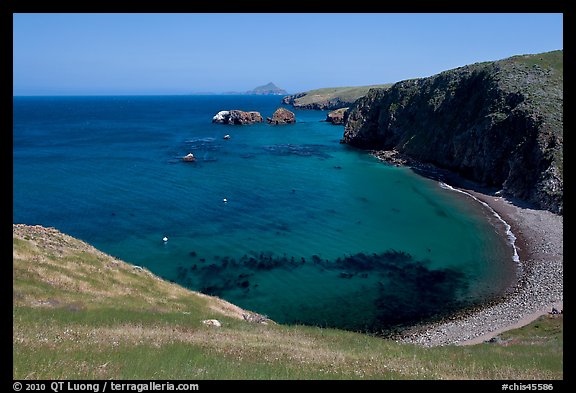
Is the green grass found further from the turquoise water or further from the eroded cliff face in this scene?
the turquoise water

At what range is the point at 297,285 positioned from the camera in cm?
4588

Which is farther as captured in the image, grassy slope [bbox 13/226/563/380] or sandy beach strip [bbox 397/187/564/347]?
sandy beach strip [bbox 397/187/564/347]

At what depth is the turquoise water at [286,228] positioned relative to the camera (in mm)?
44031

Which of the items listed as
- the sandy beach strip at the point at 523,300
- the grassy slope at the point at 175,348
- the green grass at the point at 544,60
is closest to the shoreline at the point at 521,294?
the sandy beach strip at the point at 523,300

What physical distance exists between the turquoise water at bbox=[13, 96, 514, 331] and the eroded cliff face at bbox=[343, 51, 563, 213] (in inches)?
438

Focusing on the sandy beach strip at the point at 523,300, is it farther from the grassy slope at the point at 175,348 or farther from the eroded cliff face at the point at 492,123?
the eroded cliff face at the point at 492,123

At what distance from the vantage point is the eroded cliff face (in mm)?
74625

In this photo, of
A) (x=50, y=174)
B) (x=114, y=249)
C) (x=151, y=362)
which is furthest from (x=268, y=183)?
(x=151, y=362)

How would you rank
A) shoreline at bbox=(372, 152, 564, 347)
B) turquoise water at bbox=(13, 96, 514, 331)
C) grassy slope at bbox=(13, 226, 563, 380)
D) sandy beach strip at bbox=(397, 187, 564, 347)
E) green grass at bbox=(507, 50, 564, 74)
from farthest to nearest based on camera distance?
green grass at bbox=(507, 50, 564, 74), turquoise water at bbox=(13, 96, 514, 331), shoreline at bbox=(372, 152, 564, 347), sandy beach strip at bbox=(397, 187, 564, 347), grassy slope at bbox=(13, 226, 563, 380)

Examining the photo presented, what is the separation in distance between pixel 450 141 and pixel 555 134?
100 feet

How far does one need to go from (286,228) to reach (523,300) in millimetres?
32876

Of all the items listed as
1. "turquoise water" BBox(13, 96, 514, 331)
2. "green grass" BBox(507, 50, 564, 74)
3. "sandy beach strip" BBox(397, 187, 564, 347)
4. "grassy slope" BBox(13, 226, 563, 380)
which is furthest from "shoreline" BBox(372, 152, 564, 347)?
"green grass" BBox(507, 50, 564, 74)

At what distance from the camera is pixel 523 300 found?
41500 mm

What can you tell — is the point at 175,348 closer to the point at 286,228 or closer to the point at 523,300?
the point at 523,300
